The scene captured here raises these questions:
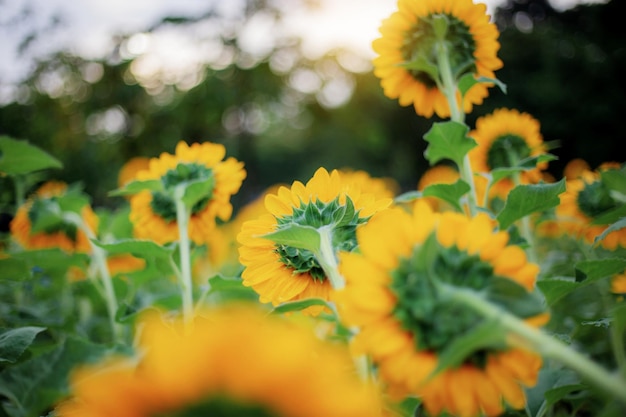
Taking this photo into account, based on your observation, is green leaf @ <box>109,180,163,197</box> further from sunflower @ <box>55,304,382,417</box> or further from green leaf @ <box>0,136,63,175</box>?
sunflower @ <box>55,304,382,417</box>

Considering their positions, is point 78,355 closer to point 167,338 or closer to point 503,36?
point 167,338

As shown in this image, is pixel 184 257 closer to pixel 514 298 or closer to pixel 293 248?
pixel 293 248

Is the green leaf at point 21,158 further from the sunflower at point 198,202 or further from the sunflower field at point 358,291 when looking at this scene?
the sunflower at point 198,202

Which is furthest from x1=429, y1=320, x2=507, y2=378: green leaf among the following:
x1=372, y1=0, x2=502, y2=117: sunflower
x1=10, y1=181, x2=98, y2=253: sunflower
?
x1=10, y1=181, x2=98, y2=253: sunflower

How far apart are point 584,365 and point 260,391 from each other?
0.91 feet

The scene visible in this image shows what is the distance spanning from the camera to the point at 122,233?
70.9 inches

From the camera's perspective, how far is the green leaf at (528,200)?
98 centimetres

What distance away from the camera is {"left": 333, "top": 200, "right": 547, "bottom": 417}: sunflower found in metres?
0.49

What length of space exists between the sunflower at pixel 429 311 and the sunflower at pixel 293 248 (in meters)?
0.24

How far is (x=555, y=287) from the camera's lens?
2.73 feet

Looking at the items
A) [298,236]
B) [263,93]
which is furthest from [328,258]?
[263,93]

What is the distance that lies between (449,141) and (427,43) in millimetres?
222

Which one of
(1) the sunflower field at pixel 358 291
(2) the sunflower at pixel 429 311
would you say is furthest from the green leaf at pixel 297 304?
(2) the sunflower at pixel 429 311

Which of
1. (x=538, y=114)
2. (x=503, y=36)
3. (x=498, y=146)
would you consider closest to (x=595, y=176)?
(x=498, y=146)
